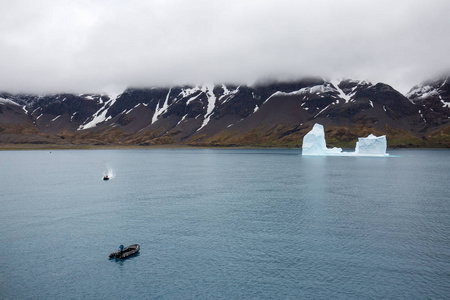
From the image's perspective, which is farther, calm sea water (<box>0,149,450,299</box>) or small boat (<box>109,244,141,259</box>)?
small boat (<box>109,244,141,259</box>)

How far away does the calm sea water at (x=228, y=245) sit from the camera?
96.0ft

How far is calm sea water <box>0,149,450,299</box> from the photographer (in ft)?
96.0

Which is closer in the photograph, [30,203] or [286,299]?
[286,299]

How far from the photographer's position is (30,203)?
64188 millimetres

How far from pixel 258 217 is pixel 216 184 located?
A: 39.2 meters

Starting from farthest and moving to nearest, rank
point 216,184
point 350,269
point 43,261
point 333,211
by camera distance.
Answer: point 216,184 < point 333,211 < point 43,261 < point 350,269

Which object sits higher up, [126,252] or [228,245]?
[126,252]

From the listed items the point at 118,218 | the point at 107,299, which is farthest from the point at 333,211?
the point at 107,299

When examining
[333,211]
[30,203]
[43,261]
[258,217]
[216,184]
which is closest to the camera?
[43,261]

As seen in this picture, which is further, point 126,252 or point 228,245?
point 228,245

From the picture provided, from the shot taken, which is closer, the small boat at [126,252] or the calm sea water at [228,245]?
the calm sea water at [228,245]

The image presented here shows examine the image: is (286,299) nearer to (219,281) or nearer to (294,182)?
(219,281)

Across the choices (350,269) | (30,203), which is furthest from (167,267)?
(30,203)

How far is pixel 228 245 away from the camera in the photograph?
131ft
